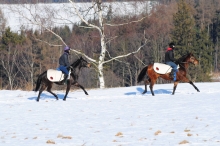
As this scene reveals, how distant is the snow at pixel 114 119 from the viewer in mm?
11202

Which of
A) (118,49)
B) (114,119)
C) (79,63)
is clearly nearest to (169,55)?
(79,63)

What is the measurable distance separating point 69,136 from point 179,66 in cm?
860

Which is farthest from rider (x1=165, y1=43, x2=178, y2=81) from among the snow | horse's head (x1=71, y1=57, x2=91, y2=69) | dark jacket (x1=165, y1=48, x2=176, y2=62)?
horse's head (x1=71, y1=57, x2=91, y2=69)

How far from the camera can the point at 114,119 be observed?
46.3 ft

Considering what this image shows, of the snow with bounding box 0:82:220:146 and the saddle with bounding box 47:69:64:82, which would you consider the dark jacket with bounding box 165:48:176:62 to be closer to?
the snow with bounding box 0:82:220:146

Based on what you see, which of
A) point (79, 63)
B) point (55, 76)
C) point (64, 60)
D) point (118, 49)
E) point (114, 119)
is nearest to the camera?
point (114, 119)

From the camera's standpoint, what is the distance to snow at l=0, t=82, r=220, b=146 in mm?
11202

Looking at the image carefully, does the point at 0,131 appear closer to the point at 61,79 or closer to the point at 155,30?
the point at 61,79

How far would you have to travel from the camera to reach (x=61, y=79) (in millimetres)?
18672

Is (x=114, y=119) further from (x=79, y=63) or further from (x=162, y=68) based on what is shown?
(x=162, y=68)

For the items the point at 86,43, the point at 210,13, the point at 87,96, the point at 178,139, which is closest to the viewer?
the point at 178,139

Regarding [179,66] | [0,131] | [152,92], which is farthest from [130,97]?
[0,131]

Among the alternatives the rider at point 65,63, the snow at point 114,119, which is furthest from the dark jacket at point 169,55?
the rider at point 65,63

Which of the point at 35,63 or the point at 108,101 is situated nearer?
the point at 108,101
